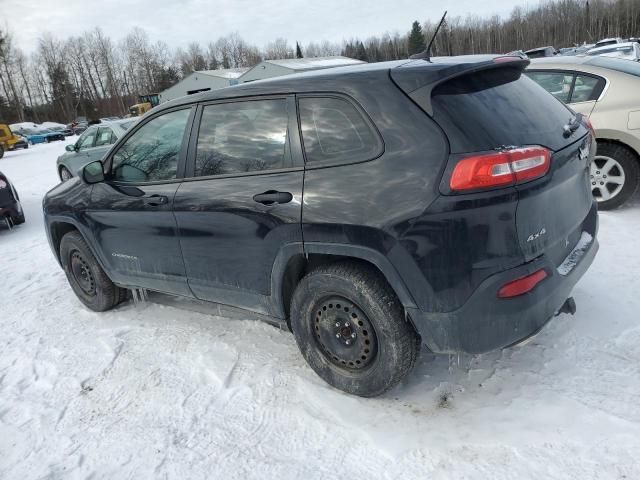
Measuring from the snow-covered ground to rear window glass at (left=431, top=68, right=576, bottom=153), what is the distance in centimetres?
137

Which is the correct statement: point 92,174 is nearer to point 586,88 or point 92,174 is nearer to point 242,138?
point 242,138

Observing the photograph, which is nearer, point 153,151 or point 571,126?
point 571,126

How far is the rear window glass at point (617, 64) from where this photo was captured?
5293 mm

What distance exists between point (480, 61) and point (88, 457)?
3074 millimetres

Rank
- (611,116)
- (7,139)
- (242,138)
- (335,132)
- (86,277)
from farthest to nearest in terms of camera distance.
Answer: (7,139) < (611,116) < (86,277) < (242,138) < (335,132)

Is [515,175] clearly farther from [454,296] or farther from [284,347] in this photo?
[284,347]

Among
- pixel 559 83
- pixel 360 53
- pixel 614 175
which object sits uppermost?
pixel 360 53

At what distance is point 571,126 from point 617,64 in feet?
11.7

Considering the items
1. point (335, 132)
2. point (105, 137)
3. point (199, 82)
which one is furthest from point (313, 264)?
point (199, 82)

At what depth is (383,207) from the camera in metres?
2.37

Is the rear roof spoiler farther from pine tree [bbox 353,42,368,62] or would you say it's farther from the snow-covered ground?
pine tree [bbox 353,42,368,62]

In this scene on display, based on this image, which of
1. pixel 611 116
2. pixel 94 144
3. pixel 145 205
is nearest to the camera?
pixel 145 205

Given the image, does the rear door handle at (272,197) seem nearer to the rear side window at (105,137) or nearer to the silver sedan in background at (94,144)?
the silver sedan in background at (94,144)

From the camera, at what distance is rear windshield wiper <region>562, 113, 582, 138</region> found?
8.87 ft
